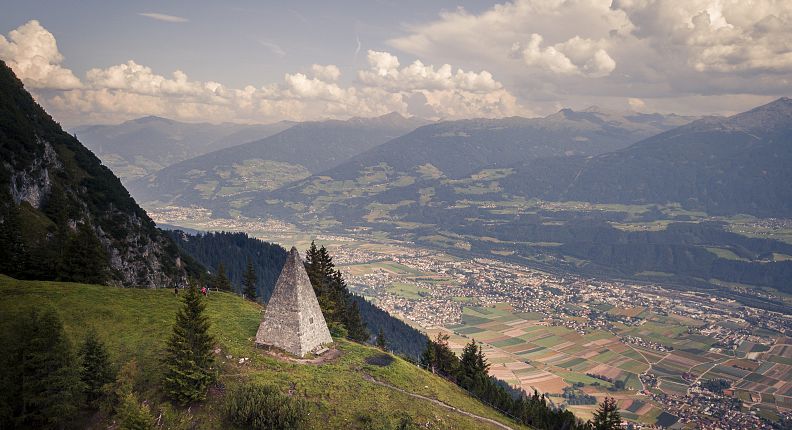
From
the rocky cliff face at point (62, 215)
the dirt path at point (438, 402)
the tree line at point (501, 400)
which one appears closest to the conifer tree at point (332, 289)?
the tree line at point (501, 400)

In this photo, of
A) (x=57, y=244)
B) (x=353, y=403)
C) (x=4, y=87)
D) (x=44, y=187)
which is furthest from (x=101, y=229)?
(x=353, y=403)

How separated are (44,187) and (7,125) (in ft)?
47.7

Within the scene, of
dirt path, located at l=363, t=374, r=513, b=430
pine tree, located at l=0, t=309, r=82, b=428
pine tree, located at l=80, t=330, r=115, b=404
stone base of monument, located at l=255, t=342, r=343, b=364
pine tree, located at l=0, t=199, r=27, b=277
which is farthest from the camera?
pine tree, located at l=0, t=199, r=27, b=277

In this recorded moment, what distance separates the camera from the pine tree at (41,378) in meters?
29.2

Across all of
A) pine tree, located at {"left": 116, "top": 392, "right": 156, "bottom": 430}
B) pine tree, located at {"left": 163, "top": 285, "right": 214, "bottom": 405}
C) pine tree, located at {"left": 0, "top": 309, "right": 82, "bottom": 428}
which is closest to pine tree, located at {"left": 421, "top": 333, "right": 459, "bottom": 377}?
pine tree, located at {"left": 163, "top": 285, "right": 214, "bottom": 405}

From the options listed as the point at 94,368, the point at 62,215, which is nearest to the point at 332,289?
the point at 94,368

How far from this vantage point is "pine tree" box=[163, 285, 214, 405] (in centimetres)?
3284

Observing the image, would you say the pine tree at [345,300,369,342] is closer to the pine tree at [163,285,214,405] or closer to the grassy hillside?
the grassy hillside

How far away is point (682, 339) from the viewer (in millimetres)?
168000

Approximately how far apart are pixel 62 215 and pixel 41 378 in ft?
192

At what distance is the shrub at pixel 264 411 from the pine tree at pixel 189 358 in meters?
2.77

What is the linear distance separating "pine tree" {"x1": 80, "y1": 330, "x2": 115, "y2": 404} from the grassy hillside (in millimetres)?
2423

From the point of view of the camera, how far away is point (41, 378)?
29.7 meters

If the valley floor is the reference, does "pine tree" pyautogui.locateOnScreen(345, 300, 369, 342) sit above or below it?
above
